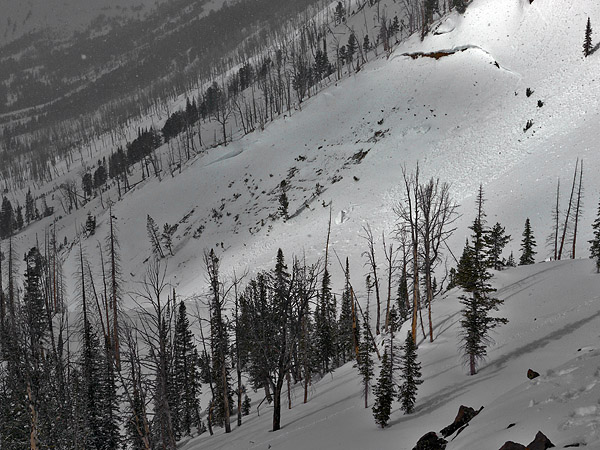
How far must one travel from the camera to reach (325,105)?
279ft

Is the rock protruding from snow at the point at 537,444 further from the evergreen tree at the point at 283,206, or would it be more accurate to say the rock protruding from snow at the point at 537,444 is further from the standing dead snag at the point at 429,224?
the evergreen tree at the point at 283,206

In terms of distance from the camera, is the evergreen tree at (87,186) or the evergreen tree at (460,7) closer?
the evergreen tree at (460,7)

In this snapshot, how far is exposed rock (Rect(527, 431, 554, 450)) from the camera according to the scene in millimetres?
6605

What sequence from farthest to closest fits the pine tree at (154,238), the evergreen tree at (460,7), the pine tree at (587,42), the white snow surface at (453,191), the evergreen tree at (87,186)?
the evergreen tree at (87,186)
the evergreen tree at (460,7)
the pine tree at (154,238)
the pine tree at (587,42)
the white snow surface at (453,191)

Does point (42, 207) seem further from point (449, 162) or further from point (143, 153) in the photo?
point (449, 162)

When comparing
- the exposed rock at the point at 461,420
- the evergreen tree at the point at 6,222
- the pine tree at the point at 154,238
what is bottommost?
the exposed rock at the point at 461,420

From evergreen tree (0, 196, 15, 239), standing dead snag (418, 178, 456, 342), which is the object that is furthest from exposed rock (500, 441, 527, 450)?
evergreen tree (0, 196, 15, 239)

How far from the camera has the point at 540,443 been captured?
6688mm

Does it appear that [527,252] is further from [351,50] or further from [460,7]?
[351,50]

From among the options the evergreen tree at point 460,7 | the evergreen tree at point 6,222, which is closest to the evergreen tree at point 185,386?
the evergreen tree at point 460,7

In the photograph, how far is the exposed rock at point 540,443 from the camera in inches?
260

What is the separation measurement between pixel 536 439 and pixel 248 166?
76585 mm

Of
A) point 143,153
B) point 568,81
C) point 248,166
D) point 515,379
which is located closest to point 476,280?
point 515,379

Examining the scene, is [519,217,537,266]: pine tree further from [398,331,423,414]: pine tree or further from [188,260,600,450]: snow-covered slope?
[398,331,423,414]: pine tree
